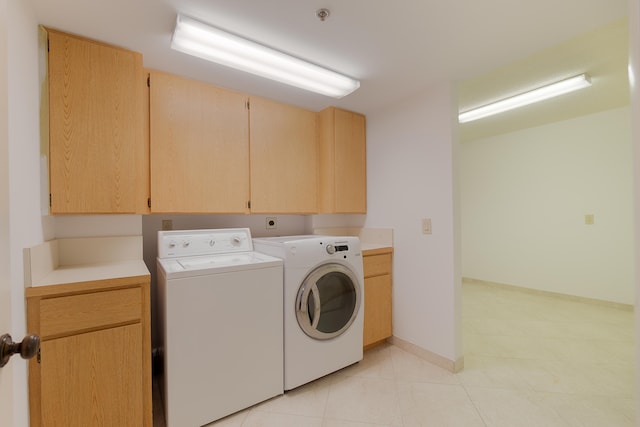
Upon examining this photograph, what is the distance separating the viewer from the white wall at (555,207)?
315cm

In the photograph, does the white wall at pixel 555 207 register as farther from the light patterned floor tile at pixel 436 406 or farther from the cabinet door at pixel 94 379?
the cabinet door at pixel 94 379

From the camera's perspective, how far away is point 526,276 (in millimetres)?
3844

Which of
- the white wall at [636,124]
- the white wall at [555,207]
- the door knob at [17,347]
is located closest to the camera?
the door knob at [17,347]

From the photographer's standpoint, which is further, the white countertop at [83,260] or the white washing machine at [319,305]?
the white washing machine at [319,305]

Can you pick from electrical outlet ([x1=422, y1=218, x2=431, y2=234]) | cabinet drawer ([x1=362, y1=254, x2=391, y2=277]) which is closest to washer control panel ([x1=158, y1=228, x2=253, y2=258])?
cabinet drawer ([x1=362, y1=254, x2=391, y2=277])

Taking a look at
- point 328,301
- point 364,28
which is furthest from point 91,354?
point 364,28

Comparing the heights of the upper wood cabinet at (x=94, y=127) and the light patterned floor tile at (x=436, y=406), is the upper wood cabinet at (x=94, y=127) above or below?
above

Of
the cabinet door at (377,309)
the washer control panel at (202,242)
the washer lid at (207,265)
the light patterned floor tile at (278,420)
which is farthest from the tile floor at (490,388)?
the washer control panel at (202,242)

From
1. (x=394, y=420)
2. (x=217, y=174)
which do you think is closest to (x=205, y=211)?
(x=217, y=174)

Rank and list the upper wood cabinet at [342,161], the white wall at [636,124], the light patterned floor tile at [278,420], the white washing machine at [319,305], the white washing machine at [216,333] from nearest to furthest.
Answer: the white wall at [636,124] → the white washing machine at [216,333] → the light patterned floor tile at [278,420] → the white washing machine at [319,305] → the upper wood cabinet at [342,161]

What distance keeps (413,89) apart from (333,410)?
2.34 meters

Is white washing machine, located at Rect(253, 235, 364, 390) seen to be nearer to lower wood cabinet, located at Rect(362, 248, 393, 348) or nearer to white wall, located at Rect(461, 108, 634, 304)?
lower wood cabinet, located at Rect(362, 248, 393, 348)

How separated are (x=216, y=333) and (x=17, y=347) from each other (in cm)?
99

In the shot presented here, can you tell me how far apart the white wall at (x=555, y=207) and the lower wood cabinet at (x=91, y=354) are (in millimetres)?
4492
